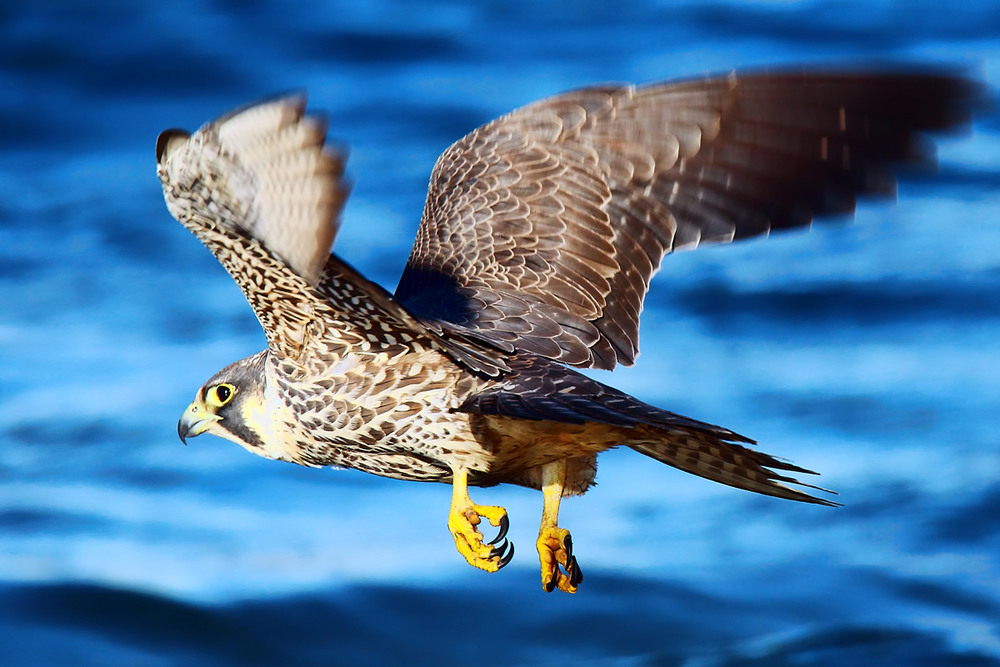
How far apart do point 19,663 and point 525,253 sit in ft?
73.6

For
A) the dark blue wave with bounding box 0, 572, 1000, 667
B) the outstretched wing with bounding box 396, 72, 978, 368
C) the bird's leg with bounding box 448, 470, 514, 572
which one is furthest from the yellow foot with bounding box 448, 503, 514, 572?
the dark blue wave with bounding box 0, 572, 1000, 667

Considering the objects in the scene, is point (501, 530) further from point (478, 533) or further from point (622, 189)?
point (622, 189)

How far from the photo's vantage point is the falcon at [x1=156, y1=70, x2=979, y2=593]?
5719 millimetres

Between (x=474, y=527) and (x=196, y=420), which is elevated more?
(x=196, y=420)

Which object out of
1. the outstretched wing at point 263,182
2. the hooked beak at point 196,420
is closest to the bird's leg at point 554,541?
the hooked beak at point 196,420

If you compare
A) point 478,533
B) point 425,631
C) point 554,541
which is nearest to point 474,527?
point 478,533

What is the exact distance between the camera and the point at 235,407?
7.09m

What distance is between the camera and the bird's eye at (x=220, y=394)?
7.16 metres

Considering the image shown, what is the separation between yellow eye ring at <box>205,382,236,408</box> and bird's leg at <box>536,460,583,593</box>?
1.56 meters

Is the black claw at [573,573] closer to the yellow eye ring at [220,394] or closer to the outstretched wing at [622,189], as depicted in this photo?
the outstretched wing at [622,189]

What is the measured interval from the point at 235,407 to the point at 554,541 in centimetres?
166

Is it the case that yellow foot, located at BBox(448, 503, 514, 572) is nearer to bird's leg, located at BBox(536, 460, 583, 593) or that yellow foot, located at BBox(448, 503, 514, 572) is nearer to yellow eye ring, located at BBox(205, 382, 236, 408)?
bird's leg, located at BBox(536, 460, 583, 593)

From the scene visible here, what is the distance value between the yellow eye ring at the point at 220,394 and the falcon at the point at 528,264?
1 cm

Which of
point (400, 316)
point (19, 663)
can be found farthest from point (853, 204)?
point (19, 663)
